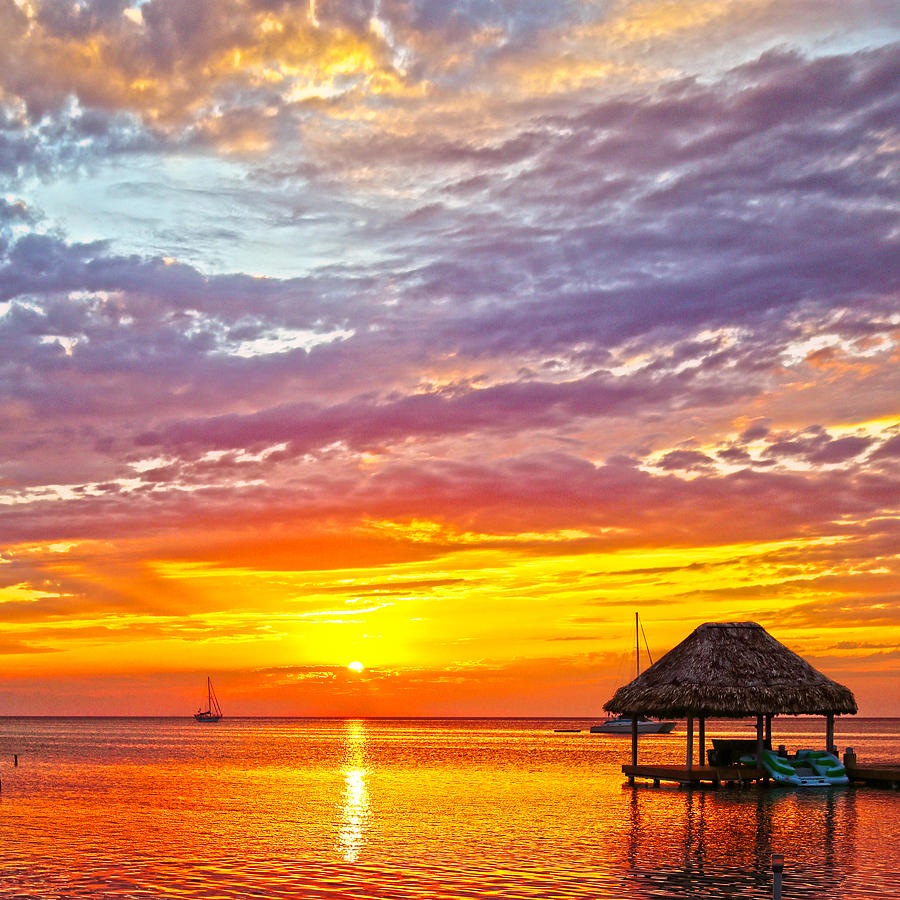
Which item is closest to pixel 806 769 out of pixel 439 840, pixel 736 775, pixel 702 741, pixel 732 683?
pixel 736 775

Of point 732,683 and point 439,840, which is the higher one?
point 732,683

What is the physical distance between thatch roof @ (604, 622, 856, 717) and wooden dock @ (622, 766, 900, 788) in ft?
7.50

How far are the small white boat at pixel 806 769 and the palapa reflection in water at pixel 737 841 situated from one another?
0.83 metres

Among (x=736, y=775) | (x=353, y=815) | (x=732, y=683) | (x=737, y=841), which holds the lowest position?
(x=353, y=815)

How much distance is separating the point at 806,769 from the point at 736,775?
3561mm

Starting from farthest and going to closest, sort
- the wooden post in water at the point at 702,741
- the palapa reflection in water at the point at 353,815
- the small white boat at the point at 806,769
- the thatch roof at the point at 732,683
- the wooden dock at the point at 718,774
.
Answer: the wooden post in water at the point at 702,741 < the small white boat at the point at 806,769 < the wooden dock at the point at 718,774 < the thatch roof at the point at 732,683 < the palapa reflection in water at the point at 353,815

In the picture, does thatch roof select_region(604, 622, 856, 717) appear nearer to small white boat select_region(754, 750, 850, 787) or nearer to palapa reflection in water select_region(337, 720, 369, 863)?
small white boat select_region(754, 750, 850, 787)

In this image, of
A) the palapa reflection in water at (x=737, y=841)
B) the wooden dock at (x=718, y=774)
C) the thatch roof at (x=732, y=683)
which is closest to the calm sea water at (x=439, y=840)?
the palapa reflection in water at (x=737, y=841)

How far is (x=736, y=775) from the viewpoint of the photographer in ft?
141

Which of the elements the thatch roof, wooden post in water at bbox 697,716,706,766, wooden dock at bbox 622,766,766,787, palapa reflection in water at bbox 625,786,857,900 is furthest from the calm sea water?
the thatch roof

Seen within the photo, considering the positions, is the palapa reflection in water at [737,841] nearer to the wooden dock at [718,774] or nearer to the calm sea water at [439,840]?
the calm sea water at [439,840]

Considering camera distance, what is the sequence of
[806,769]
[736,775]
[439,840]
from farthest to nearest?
[806,769], [736,775], [439,840]

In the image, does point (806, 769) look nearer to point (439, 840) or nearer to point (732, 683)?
point (732, 683)

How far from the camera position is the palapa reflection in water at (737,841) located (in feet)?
73.2
